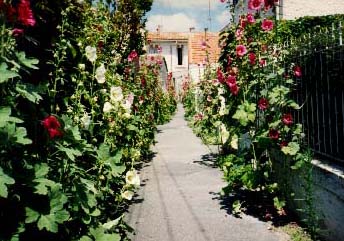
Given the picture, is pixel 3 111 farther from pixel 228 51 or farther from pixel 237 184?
pixel 228 51

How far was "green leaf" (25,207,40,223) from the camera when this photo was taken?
281 cm

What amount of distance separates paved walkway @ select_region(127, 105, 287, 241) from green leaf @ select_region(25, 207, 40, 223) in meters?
2.73

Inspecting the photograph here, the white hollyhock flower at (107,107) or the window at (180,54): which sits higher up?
the window at (180,54)

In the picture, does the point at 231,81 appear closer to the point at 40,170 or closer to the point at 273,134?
the point at 273,134

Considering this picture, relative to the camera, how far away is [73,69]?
175 inches

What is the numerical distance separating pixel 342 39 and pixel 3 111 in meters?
3.64

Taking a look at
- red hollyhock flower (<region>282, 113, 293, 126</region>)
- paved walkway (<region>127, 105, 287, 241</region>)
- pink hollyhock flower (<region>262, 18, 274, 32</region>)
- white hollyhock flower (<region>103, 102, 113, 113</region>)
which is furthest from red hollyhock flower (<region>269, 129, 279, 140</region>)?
white hollyhock flower (<region>103, 102, 113, 113</region>)

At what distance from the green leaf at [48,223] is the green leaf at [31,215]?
0.11 ft

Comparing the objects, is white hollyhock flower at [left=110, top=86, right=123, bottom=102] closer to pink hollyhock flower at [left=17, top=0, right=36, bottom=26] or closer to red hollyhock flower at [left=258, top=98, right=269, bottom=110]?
red hollyhock flower at [left=258, top=98, right=269, bottom=110]

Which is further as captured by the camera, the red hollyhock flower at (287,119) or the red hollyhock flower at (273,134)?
the red hollyhock flower at (273,134)

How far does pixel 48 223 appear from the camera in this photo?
2836 millimetres

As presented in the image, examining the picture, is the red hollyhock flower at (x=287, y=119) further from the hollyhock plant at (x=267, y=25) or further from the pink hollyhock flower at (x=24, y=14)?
the pink hollyhock flower at (x=24, y=14)

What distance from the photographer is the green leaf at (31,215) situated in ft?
9.21

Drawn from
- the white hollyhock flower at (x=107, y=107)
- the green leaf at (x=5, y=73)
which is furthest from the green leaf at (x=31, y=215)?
the white hollyhock flower at (x=107, y=107)
